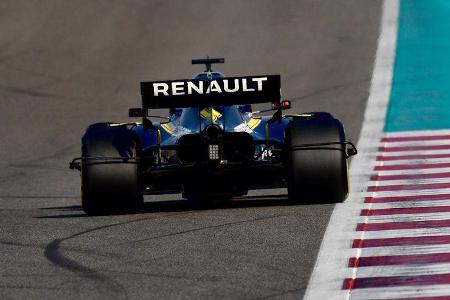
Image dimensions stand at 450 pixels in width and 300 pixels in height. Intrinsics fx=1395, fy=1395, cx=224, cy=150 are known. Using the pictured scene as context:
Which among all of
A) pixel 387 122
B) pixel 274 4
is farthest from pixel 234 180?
pixel 274 4

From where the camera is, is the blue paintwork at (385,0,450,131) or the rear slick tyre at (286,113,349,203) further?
the blue paintwork at (385,0,450,131)

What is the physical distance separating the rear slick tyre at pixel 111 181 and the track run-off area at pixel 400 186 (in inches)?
82.3

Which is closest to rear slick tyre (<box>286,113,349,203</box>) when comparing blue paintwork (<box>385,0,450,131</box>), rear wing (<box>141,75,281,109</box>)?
rear wing (<box>141,75,281,109</box>)

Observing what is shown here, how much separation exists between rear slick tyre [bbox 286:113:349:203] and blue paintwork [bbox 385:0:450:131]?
26.9ft

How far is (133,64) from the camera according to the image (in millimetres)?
30062

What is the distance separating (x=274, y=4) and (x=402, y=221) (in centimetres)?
2301

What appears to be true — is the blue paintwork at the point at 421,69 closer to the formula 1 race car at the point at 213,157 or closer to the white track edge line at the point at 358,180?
the white track edge line at the point at 358,180

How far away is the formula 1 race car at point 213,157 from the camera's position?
1409 centimetres

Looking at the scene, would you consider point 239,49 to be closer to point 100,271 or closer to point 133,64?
point 133,64

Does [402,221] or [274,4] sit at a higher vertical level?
[274,4]

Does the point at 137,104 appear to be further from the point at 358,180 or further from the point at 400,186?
the point at 400,186

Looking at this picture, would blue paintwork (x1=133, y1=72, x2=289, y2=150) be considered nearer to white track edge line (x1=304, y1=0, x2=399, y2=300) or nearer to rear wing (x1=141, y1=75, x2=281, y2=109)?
rear wing (x1=141, y1=75, x2=281, y2=109)

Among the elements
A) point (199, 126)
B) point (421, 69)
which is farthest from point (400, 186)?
point (421, 69)

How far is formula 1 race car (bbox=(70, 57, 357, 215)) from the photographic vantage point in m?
14.1
